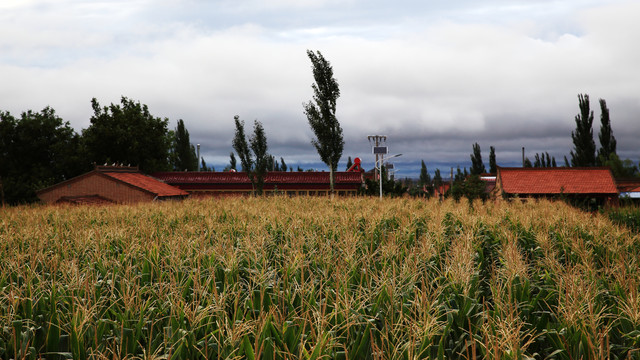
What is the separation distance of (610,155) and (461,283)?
76395mm

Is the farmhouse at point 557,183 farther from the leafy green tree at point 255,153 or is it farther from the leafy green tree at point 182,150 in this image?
the leafy green tree at point 182,150

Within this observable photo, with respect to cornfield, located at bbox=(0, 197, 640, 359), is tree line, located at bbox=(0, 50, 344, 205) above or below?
above

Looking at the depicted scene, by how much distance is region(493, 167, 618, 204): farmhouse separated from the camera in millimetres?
42656

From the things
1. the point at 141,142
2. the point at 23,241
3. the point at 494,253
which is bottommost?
the point at 494,253

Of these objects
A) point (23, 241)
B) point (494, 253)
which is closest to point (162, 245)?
point (23, 241)

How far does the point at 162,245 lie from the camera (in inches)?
449

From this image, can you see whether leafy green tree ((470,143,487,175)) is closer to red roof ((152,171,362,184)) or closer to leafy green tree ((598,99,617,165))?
leafy green tree ((598,99,617,165))

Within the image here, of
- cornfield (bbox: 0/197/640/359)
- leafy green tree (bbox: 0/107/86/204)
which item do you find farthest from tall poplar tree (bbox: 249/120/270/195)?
cornfield (bbox: 0/197/640/359)

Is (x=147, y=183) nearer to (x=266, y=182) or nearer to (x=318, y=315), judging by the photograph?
(x=266, y=182)

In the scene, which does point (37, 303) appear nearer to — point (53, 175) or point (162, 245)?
point (162, 245)

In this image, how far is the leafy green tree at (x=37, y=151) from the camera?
184 ft

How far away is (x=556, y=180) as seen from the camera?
44.3 meters

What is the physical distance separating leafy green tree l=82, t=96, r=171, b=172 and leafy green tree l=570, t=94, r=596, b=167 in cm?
5851

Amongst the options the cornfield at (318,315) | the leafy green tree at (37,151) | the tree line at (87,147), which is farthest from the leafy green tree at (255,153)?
the cornfield at (318,315)
